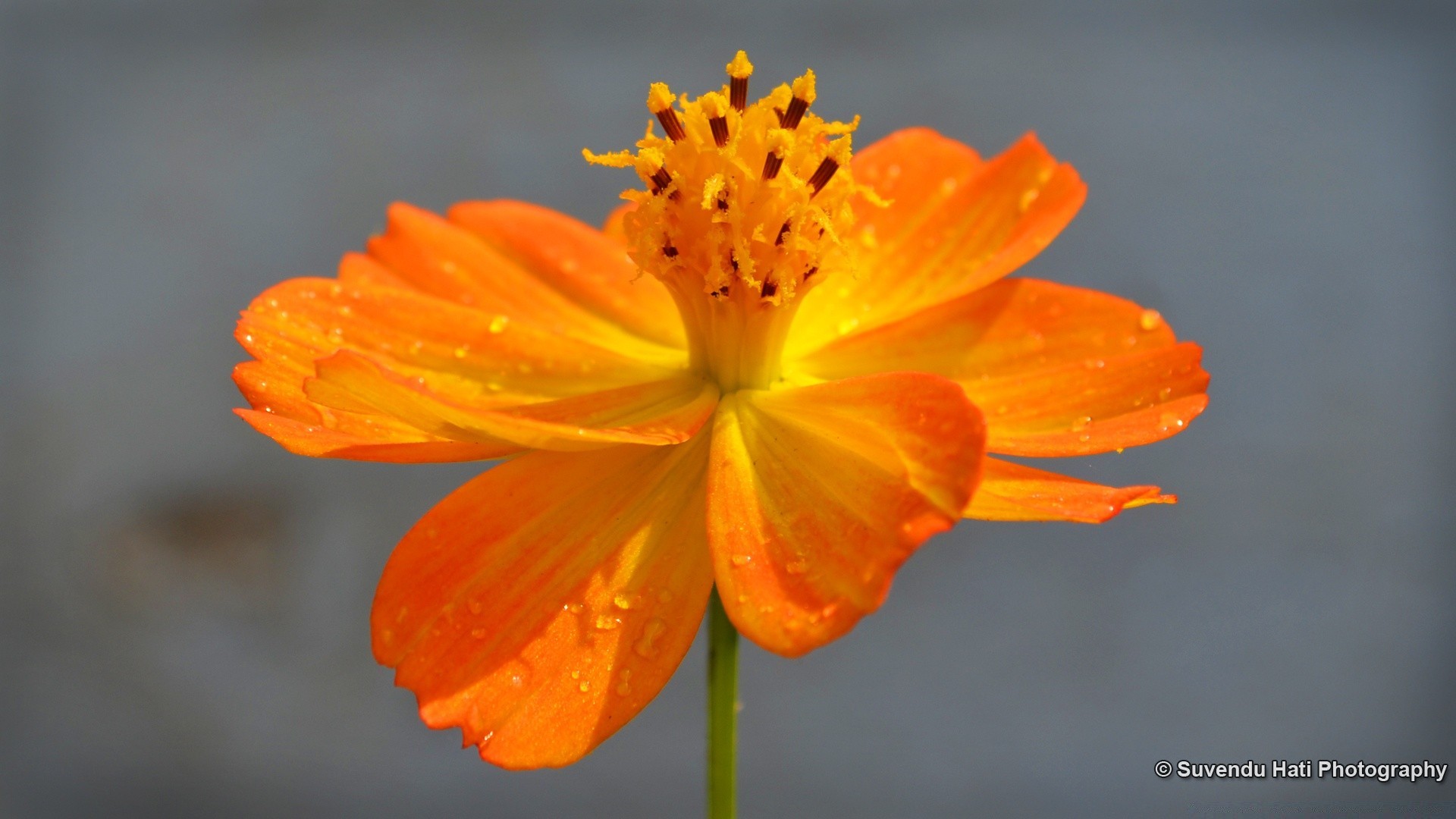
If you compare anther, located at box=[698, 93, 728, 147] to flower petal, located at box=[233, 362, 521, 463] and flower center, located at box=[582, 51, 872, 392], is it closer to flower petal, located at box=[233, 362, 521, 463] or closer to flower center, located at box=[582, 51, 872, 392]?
flower center, located at box=[582, 51, 872, 392]

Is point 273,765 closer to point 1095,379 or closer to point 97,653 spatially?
point 97,653

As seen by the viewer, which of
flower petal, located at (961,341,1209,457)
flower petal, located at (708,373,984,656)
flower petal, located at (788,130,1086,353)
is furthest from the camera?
flower petal, located at (788,130,1086,353)

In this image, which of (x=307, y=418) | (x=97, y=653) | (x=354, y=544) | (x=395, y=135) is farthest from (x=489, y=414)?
(x=97, y=653)

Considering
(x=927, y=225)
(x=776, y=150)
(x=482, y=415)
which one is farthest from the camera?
(x=927, y=225)

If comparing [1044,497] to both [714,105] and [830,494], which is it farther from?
[714,105]

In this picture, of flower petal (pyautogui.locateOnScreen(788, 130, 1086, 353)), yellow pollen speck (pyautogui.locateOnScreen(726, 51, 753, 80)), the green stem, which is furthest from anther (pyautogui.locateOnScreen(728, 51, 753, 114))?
the green stem

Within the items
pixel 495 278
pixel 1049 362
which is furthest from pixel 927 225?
pixel 495 278
